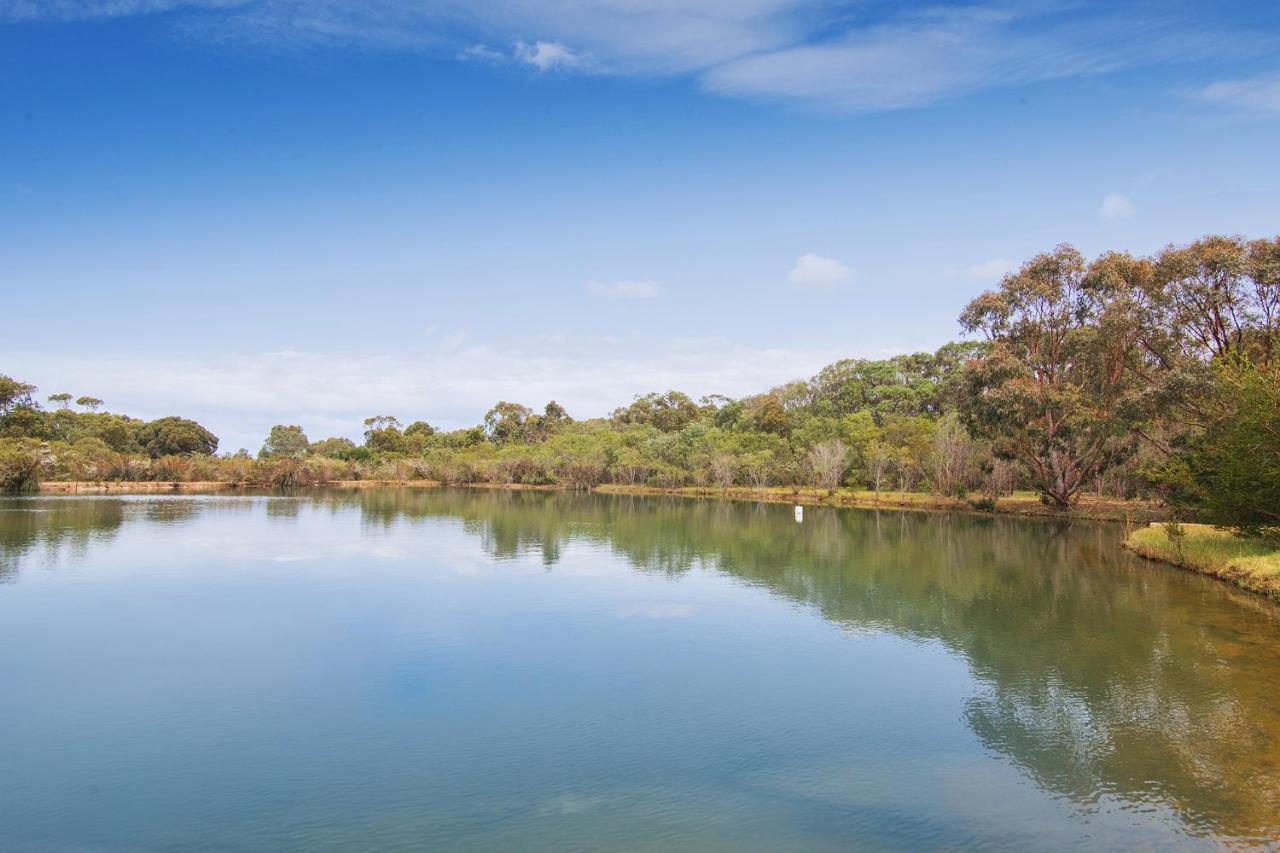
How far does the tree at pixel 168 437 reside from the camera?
286 feet

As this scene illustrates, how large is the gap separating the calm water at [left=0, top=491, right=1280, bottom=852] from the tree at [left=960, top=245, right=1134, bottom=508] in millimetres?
16703

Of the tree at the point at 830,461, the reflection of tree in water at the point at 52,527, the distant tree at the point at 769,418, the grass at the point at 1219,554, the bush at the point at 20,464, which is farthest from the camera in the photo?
the distant tree at the point at 769,418

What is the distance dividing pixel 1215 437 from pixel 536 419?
3634 inches

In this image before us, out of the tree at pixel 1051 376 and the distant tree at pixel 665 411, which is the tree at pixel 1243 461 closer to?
the tree at pixel 1051 376

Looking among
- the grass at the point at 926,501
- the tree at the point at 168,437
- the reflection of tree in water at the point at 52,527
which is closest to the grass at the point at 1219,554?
the grass at the point at 926,501

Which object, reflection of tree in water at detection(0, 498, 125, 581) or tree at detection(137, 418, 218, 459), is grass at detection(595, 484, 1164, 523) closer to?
reflection of tree in water at detection(0, 498, 125, 581)

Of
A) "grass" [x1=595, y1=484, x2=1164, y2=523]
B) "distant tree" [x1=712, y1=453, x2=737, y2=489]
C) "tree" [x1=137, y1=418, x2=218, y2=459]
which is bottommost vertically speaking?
"grass" [x1=595, y1=484, x2=1164, y2=523]

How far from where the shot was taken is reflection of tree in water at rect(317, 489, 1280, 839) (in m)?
8.28

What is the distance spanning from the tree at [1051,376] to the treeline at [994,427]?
111 mm

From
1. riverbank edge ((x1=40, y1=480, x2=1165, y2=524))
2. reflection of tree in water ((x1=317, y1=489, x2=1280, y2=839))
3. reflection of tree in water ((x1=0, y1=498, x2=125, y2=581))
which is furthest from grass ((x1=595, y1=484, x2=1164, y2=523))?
reflection of tree in water ((x1=0, y1=498, x2=125, y2=581))

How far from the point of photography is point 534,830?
6895mm

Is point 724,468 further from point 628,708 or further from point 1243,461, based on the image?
point 628,708

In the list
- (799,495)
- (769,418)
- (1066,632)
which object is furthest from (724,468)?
(1066,632)

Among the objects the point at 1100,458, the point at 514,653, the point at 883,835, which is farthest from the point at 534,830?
the point at 1100,458
